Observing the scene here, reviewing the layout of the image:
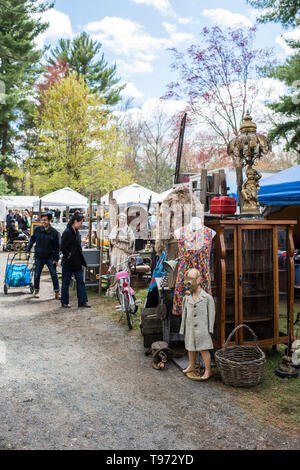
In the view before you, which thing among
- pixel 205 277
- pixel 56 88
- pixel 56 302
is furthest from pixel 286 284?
pixel 56 88

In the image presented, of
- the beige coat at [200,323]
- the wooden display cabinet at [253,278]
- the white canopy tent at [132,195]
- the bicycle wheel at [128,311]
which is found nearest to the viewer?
the beige coat at [200,323]

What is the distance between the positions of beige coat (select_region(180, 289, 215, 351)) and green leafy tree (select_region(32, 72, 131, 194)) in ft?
63.7

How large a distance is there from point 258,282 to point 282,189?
3544 mm

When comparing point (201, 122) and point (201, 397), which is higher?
point (201, 122)

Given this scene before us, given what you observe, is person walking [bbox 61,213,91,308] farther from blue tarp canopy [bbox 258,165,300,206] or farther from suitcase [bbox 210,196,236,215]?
blue tarp canopy [bbox 258,165,300,206]

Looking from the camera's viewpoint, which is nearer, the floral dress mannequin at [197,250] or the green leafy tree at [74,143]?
the floral dress mannequin at [197,250]

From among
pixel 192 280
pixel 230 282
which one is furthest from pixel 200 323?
pixel 230 282

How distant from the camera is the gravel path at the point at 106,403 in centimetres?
286

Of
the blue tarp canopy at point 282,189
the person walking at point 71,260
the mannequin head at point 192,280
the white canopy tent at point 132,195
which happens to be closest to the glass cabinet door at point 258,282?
the mannequin head at point 192,280

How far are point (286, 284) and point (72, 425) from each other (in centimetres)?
322

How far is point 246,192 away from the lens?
5.40 metres

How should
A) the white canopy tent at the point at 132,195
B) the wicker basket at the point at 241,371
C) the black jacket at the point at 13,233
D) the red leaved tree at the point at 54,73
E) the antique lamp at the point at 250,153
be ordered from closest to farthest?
the wicker basket at the point at 241,371
the antique lamp at the point at 250,153
the white canopy tent at the point at 132,195
the black jacket at the point at 13,233
the red leaved tree at the point at 54,73

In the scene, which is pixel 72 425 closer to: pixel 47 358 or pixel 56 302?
pixel 47 358

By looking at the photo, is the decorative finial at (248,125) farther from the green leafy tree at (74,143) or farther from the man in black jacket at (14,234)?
the green leafy tree at (74,143)
